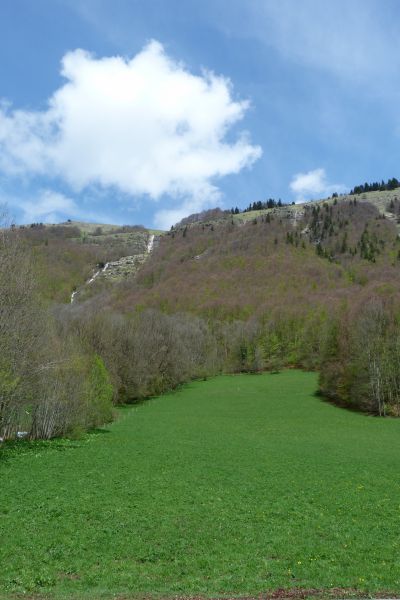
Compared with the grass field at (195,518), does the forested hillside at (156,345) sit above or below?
above

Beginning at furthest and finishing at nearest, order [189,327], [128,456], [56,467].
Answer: [189,327]
[128,456]
[56,467]

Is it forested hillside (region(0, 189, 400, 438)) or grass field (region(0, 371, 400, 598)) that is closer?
grass field (region(0, 371, 400, 598))

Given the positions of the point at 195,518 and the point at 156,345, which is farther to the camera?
the point at 156,345

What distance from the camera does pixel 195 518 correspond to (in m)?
18.2

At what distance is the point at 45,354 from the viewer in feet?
118

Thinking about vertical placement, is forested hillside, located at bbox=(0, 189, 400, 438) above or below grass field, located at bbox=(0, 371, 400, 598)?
above

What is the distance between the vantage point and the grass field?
41.0 ft

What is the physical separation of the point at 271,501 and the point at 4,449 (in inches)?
856

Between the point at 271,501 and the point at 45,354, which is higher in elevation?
the point at 45,354

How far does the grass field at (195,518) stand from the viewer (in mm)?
12484

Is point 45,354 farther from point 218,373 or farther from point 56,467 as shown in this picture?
point 218,373

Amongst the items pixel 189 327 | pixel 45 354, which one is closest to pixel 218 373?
pixel 189 327

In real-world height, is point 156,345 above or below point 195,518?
above

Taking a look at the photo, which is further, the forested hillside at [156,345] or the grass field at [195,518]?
the forested hillside at [156,345]
